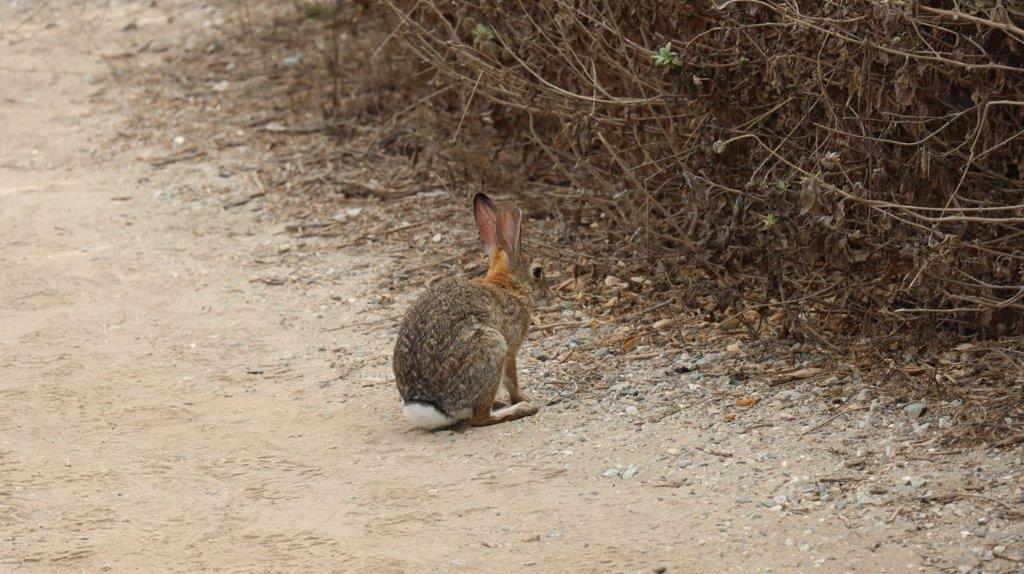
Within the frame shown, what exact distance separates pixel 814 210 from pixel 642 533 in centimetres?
153

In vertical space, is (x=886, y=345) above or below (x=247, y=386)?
above

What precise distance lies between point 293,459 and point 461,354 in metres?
0.84

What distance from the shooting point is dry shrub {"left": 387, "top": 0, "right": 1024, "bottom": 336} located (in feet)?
17.4

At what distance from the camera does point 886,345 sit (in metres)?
5.93

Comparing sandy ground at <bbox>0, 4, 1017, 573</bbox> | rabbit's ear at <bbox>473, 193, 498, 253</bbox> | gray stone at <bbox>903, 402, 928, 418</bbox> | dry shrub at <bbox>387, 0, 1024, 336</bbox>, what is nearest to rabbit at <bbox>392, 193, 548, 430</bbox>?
sandy ground at <bbox>0, 4, 1017, 573</bbox>

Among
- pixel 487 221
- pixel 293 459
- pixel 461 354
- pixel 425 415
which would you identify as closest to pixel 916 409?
pixel 461 354

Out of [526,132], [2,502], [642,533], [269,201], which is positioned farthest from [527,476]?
[269,201]

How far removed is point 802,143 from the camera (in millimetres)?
6117

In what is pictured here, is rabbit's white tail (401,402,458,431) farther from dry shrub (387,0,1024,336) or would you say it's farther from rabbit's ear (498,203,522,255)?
dry shrub (387,0,1024,336)

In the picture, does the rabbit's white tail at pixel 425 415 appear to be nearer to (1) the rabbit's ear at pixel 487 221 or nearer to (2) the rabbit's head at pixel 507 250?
(2) the rabbit's head at pixel 507 250

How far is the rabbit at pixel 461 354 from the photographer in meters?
5.83

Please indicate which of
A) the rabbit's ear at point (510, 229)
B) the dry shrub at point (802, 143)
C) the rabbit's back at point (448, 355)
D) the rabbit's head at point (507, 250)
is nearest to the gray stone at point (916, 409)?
the dry shrub at point (802, 143)

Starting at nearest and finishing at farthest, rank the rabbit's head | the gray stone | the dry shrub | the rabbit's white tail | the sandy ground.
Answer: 1. the sandy ground
2. the dry shrub
3. the gray stone
4. the rabbit's white tail
5. the rabbit's head

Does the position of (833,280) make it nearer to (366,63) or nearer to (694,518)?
(694,518)
